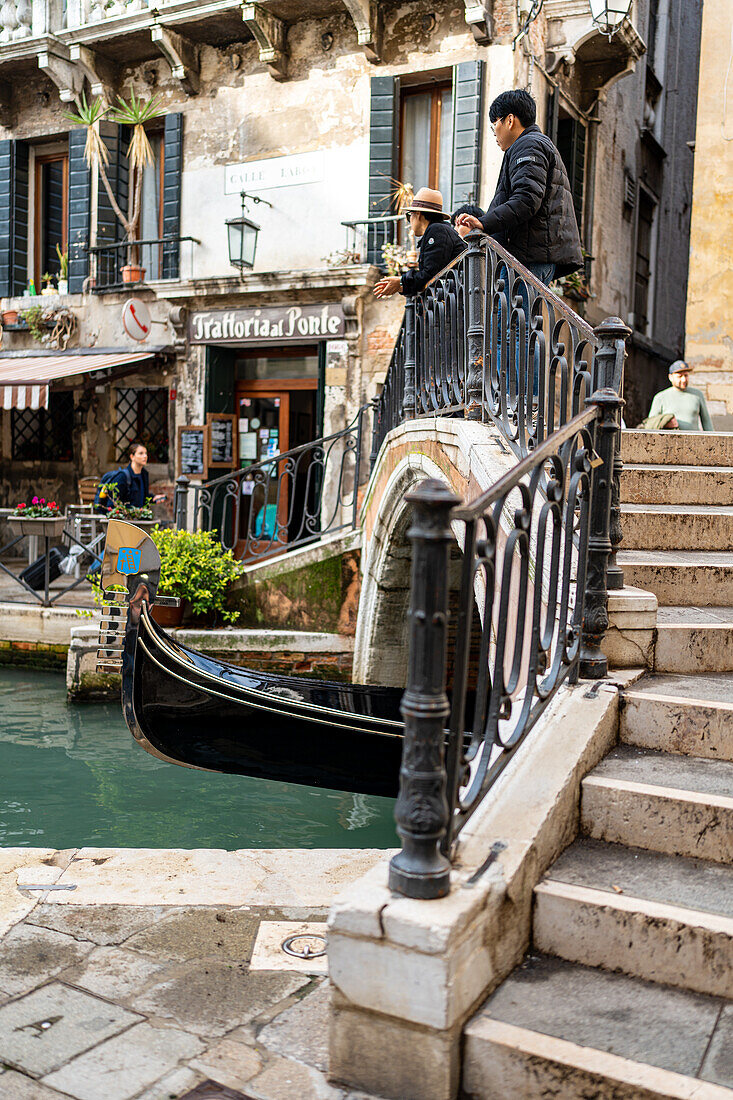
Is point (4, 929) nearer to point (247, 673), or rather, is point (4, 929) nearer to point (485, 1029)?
point (485, 1029)

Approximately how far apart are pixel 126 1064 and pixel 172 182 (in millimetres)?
11165

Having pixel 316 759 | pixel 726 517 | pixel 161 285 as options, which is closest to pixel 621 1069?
pixel 726 517

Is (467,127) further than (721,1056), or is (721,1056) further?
(467,127)

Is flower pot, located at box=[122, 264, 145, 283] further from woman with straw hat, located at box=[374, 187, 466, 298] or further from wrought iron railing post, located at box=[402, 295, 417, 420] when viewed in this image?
woman with straw hat, located at box=[374, 187, 466, 298]

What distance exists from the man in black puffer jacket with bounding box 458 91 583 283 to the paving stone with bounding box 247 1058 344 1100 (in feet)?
10.6

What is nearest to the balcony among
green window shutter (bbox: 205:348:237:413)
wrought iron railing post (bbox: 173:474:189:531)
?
green window shutter (bbox: 205:348:237:413)

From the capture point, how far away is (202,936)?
9.39ft

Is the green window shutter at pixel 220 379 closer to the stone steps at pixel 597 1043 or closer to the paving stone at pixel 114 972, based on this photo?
the paving stone at pixel 114 972

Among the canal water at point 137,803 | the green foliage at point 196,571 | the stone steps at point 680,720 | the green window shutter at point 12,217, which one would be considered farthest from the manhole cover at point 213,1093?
the green window shutter at point 12,217

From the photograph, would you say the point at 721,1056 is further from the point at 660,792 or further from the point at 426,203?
the point at 426,203

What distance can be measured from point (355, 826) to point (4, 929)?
3.40 m

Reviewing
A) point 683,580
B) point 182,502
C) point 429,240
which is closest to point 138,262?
point 182,502

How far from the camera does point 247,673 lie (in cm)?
521

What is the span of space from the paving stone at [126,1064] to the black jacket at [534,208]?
10.6ft
